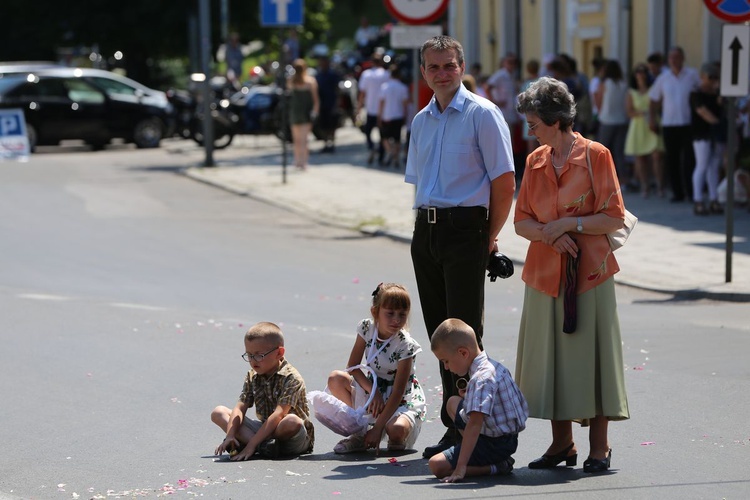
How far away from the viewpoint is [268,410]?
23.7 feet

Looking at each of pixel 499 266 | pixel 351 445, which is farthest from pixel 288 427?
pixel 499 266

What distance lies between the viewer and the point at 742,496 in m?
6.02

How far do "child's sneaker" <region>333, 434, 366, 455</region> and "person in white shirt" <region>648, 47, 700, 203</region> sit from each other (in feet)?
40.4

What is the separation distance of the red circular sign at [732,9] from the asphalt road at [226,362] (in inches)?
100

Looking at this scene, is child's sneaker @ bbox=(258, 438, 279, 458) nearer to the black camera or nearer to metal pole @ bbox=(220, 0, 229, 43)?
the black camera

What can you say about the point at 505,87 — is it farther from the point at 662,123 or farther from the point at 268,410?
the point at 268,410

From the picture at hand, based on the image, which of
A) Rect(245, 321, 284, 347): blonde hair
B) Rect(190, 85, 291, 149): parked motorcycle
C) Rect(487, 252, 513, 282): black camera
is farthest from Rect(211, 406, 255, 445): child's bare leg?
Rect(190, 85, 291, 149): parked motorcycle

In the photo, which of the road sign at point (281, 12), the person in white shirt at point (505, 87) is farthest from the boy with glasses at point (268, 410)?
the person in white shirt at point (505, 87)

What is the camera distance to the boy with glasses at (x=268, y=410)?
7.05m

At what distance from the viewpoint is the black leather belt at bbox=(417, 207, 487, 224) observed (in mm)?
6801

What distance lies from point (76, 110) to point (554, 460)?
27.5 m

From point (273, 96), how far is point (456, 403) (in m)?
28.2

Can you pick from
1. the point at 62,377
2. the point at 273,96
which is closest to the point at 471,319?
the point at 62,377

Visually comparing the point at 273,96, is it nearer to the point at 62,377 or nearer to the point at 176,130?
the point at 176,130
